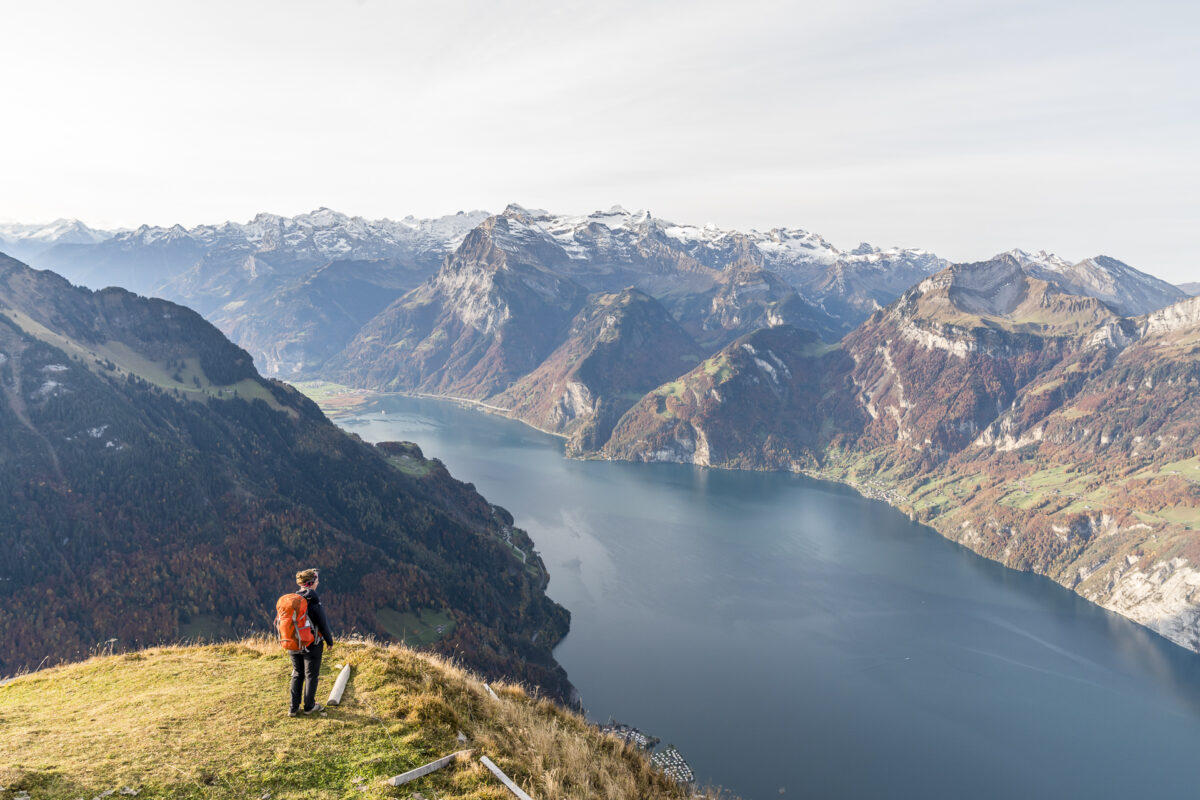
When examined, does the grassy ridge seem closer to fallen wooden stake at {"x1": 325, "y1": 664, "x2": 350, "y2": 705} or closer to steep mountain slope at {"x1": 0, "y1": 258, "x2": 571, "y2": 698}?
fallen wooden stake at {"x1": 325, "y1": 664, "x2": 350, "y2": 705}

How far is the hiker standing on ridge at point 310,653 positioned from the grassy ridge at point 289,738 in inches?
14.9

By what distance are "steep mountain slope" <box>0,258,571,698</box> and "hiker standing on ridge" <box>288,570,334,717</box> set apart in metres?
66.5

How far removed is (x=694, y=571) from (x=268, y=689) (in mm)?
119257

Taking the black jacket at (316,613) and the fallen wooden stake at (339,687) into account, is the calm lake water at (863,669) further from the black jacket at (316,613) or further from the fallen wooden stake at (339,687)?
the black jacket at (316,613)

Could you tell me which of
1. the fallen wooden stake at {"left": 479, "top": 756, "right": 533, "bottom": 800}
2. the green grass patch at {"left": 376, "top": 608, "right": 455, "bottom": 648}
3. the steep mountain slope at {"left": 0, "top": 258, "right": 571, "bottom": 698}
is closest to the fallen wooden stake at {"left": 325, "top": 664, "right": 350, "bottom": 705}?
the fallen wooden stake at {"left": 479, "top": 756, "right": 533, "bottom": 800}

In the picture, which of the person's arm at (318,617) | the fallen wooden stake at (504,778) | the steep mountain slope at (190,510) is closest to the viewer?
the fallen wooden stake at (504,778)

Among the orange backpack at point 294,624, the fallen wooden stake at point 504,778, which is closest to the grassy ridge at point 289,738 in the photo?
the fallen wooden stake at point 504,778

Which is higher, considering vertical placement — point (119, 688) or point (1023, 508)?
point (119, 688)

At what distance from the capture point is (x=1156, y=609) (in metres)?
119

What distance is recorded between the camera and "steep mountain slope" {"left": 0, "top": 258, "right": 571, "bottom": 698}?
238 ft

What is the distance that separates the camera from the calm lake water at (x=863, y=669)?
71.8 meters

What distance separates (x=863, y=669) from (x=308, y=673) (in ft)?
321

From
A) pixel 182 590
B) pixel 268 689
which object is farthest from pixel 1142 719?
pixel 182 590

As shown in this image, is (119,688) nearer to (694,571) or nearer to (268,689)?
(268,689)
